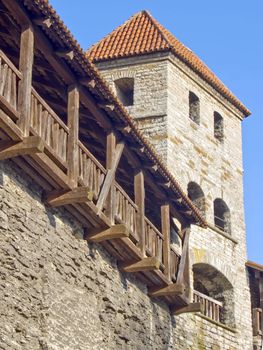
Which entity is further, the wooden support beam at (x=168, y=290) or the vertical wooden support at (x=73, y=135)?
the wooden support beam at (x=168, y=290)

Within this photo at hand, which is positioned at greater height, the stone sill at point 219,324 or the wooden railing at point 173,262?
the wooden railing at point 173,262

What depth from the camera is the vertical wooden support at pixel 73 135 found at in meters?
13.2

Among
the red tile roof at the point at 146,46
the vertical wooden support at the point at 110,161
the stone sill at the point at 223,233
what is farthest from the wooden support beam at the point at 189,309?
the red tile roof at the point at 146,46

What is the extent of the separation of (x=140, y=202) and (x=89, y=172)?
222cm

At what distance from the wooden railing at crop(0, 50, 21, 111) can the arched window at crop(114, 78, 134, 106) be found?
10.3m

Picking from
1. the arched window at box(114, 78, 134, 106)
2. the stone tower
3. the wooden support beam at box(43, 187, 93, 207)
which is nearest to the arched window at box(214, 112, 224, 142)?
the stone tower

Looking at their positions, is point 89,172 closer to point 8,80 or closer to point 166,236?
point 8,80

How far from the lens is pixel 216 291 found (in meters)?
21.3

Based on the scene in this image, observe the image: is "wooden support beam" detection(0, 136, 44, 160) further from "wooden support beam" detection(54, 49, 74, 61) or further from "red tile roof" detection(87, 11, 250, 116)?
"red tile roof" detection(87, 11, 250, 116)

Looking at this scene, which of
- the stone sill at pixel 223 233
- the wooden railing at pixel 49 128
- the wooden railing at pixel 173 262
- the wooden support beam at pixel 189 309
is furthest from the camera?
the stone sill at pixel 223 233

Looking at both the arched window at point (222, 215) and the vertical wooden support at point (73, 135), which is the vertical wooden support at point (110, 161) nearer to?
the vertical wooden support at point (73, 135)

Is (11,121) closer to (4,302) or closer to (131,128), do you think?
(4,302)

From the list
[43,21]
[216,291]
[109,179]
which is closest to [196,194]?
[216,291]

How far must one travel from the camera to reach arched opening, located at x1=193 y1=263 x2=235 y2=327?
20.5m
